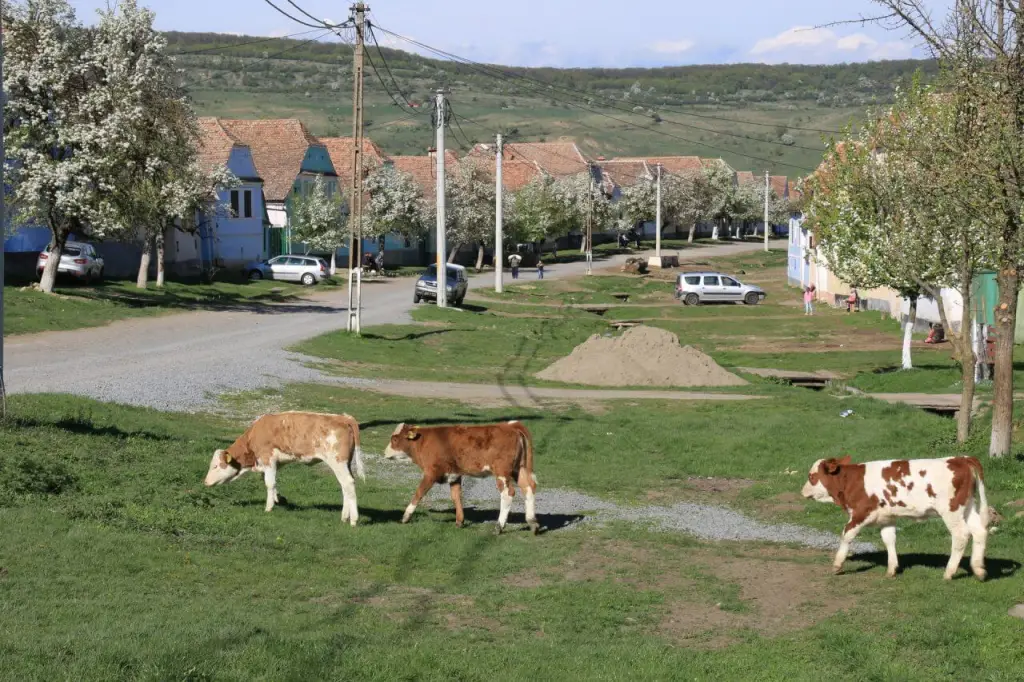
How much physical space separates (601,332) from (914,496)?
42.2m

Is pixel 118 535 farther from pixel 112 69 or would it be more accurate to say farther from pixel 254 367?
pixel 112 69

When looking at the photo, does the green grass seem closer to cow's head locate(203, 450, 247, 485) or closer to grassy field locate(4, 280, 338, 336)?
cow's head locate(203, 450, 247, 485)

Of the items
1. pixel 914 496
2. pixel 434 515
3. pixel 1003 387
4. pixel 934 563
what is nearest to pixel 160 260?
pixel 434 515

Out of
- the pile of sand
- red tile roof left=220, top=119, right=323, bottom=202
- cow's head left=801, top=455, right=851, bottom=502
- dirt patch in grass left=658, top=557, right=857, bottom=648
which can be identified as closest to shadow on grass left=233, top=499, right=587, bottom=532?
dirt patch in grass left=658, top=557, right=857, bottom=648

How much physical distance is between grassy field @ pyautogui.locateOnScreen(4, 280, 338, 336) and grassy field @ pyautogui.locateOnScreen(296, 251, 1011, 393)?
835cm

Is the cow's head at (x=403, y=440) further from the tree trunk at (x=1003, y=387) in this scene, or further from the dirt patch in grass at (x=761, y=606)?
the tree trunk at (x=1003, y=387)

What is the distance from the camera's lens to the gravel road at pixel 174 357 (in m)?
27.6

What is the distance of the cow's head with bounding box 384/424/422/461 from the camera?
1670cm

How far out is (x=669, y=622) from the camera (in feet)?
42.0

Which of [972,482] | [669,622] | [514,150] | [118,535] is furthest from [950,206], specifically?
[514,150]

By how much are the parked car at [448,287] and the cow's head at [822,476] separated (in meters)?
47.8

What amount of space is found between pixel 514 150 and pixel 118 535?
122 m

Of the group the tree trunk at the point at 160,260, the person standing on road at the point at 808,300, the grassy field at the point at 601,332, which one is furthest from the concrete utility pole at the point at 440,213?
the person standing on road at the point at 808,300

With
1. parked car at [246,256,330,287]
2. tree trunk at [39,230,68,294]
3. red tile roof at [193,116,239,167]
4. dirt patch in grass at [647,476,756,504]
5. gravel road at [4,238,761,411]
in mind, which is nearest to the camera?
dirt patch in grass at [647,476,756,504]
